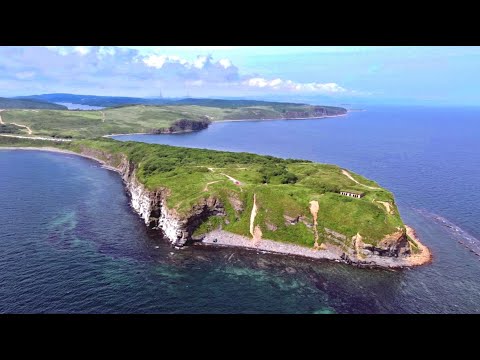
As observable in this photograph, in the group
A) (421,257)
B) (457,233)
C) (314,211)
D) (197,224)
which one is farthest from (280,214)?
(457,233)

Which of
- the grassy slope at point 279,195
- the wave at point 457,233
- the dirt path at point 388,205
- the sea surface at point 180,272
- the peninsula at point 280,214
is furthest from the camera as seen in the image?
the dirt path at point 388,205

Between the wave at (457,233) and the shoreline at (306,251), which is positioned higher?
the shoreline at (306,251)

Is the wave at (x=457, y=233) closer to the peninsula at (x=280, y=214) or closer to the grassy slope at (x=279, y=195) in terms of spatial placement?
the peninsula at (x=280, y=214)

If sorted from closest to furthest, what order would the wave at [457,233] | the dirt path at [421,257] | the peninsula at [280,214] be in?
1. the dirt path at [421,257]
2. the peninsula at [280,214]
3. the wave at [457,233]

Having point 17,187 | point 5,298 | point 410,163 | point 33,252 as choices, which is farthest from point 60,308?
point 410,163

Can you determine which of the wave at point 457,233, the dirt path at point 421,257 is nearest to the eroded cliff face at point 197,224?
the dirt path at point 421,257

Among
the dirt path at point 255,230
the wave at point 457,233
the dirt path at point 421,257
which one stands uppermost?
the dirt path at point 255,230

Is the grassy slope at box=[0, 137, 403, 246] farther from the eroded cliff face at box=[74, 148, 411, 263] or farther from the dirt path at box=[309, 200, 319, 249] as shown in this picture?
the eroded cliff face at box=[74, 148, 411, 263]

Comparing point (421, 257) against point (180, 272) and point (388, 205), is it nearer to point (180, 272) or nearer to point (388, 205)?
point (388, 205)

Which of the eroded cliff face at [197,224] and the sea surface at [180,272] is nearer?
the sea surface at [180,272]
